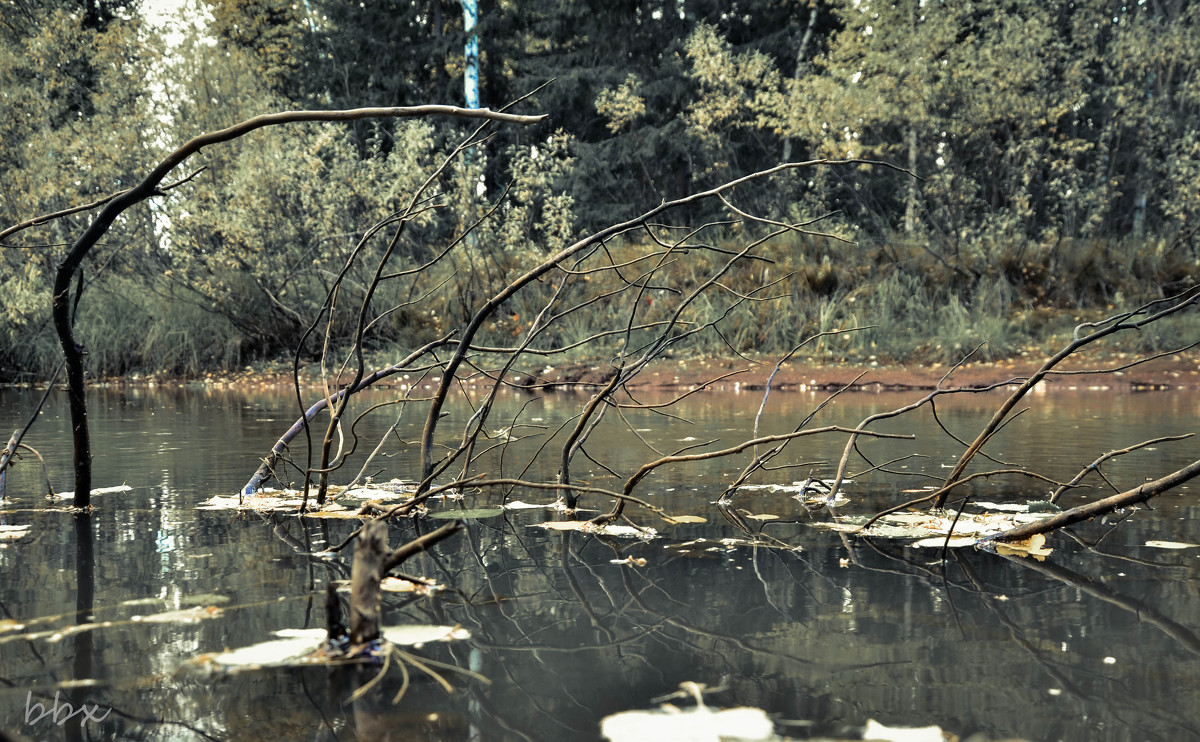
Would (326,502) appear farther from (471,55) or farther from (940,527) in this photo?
(471,55)

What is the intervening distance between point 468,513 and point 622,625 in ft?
5.75

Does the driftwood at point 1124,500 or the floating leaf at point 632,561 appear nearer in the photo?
the driftwood at point 1124,500

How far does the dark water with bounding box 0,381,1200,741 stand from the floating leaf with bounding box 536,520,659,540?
9cm

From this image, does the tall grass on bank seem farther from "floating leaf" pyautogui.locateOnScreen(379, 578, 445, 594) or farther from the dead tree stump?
the dead tree stump

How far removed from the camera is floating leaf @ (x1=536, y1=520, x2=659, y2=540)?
365 centimetres

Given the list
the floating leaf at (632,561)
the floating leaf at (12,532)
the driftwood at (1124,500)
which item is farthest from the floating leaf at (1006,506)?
the floating leaf at (12,532)

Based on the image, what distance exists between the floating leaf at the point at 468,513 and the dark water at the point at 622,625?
91mm

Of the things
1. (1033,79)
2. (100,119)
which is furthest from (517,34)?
(1033,79)

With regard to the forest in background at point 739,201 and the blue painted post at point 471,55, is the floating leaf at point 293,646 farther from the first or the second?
the blue painted post at point 471,55

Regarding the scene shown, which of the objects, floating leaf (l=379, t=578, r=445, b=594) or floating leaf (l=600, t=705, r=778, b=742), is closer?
floating leaf (l=600, t=705, r=778, b=742)

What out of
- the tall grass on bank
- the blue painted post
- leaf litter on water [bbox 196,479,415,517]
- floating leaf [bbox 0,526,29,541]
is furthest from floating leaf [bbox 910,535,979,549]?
the blue painted post

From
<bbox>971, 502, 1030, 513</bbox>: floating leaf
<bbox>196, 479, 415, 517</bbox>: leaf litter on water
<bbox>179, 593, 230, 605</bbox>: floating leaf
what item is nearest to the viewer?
<bbox>179, 593, 230, 605</bbox>: floating leaf

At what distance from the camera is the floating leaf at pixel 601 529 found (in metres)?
3.65

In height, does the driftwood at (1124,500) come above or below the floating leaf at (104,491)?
above
